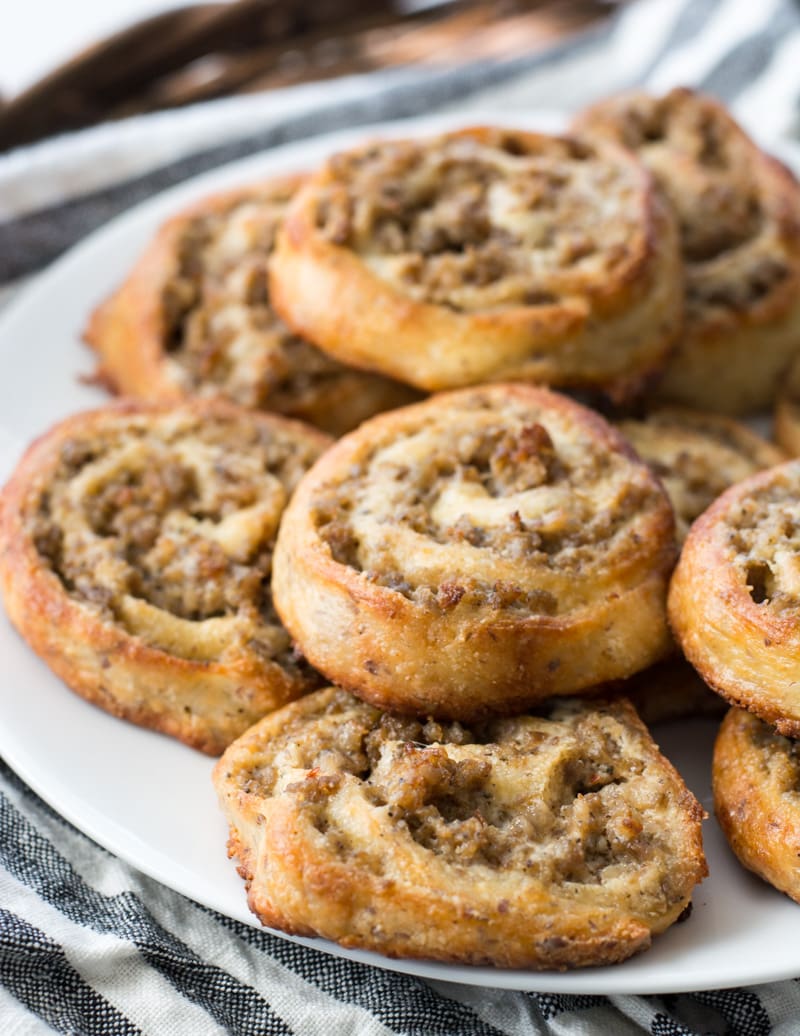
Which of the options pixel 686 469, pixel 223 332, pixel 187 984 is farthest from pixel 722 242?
pixel 187 984

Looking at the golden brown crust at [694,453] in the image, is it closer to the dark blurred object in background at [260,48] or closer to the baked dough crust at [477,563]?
the baked dough crust at [477,563]

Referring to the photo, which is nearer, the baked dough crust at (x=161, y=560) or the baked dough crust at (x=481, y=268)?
the baked dough crust at (x=161, y=560)

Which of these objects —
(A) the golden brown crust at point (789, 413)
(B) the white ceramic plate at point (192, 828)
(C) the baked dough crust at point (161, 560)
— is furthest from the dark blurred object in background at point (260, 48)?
(A) the golden brown crust at point (789, 413)

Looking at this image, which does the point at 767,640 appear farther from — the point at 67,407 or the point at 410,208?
the point at 67,407

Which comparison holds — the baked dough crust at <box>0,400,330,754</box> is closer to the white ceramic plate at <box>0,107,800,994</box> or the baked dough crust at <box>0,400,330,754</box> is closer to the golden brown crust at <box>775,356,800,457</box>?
the white ceramic plate at <box>0,107,800,994</box>

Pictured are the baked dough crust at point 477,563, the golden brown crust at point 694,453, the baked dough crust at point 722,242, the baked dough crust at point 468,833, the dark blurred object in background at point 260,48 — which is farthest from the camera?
the dark blurred object in background at point 260,48

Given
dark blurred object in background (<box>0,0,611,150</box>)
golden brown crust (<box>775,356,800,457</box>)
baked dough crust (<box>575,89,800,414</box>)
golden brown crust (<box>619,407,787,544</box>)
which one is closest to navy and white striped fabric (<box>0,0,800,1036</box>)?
golden brown crust (<box>619,407,787,544</box>)

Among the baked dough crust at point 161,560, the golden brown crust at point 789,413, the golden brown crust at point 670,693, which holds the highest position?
the baked dough crust at point 161,560
